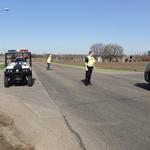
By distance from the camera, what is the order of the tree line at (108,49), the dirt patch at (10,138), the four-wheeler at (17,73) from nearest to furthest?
the dirt patch at (10,138)
the four-wheeler at (17,73)
the tree line at (108,49)

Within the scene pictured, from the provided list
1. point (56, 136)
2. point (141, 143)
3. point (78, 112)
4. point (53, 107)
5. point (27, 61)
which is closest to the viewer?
point (141, 143)

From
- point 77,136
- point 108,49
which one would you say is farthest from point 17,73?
point 108,49

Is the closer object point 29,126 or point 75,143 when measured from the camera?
point 75,143

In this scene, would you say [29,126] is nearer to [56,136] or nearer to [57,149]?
[56,136]

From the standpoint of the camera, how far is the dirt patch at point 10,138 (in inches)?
282

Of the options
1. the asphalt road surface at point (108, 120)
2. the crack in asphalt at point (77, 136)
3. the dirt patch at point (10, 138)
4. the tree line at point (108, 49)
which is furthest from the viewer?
the tree line at point (108, 49)

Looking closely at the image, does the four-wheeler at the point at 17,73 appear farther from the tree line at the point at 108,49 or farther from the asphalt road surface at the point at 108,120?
the tree line at the point at 108,49

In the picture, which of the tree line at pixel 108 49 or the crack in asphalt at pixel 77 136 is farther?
the tree line at pixel 108 49

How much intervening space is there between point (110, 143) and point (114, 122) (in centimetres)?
221

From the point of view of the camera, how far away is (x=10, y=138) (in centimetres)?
793

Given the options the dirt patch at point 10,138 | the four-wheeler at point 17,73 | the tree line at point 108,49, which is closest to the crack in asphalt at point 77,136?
the dirt patch at point 10,138

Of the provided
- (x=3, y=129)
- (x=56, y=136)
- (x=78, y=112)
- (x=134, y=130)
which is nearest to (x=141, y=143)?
(x=134, y=130)

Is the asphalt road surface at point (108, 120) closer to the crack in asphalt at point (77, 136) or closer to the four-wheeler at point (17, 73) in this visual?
the crack in asphalt at point (77, 136)

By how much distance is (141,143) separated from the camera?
755 cm
